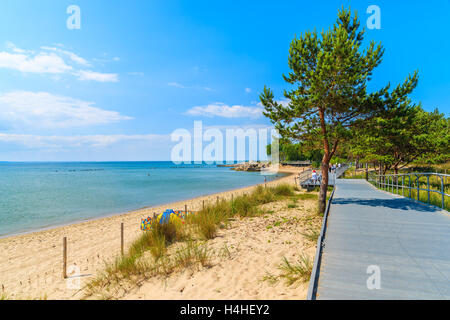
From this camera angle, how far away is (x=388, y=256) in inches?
164

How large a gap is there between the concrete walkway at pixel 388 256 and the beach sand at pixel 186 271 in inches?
29.9

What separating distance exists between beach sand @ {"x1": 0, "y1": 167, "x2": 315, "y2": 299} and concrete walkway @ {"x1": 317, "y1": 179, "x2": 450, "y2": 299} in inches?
29.9

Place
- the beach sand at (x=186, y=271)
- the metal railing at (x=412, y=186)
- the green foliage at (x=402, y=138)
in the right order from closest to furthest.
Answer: the beach sand at (x=186, y=271) < the metal railing at (x=412, y=186) < the green foliage at (x=402, y=138)

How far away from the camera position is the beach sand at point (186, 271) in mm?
4488

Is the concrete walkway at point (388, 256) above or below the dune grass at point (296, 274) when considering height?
above

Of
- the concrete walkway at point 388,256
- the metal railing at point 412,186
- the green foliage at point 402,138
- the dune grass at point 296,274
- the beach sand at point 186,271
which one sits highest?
the green foliage at point 402,138

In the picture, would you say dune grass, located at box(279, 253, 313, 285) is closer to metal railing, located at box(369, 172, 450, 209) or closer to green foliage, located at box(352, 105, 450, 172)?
metal railing, located at box(369, 172, 450, 209)

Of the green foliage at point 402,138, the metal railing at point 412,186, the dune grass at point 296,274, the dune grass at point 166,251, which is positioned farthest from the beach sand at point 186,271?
the green foliage at point 402,138

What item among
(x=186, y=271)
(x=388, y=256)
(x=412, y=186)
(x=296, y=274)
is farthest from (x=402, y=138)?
(x=186, y=271)

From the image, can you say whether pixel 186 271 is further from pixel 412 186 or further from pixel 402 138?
pixel 412 186

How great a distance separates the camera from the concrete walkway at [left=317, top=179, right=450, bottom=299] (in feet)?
10.4

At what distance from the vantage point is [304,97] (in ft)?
31.6

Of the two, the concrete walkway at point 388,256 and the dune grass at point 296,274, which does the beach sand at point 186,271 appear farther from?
the concrete walkway at point 388,256
